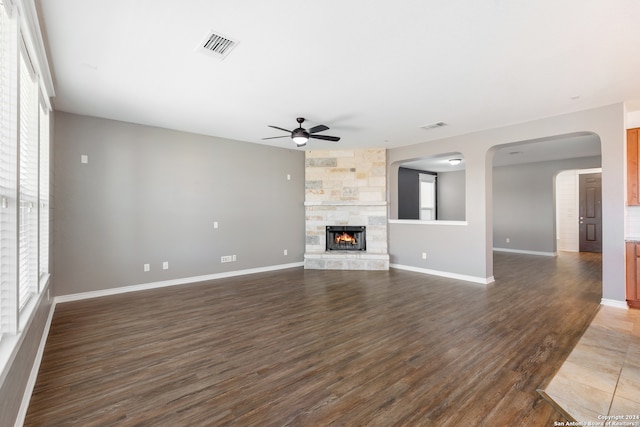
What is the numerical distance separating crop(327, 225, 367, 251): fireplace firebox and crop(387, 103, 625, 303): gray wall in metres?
0.69

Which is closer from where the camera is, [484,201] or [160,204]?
[160,204]

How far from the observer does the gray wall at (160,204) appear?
4246 millimetres

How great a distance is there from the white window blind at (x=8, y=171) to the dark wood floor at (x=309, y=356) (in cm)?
82

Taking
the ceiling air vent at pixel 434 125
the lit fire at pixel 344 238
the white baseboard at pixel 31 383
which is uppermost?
the ceiling air vent at pixel 434 125

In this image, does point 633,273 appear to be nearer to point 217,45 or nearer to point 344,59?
point 344,59

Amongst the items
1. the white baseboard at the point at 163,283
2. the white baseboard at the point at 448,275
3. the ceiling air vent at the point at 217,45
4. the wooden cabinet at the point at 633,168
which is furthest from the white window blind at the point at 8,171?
the wooden cabinet at the point at 633,168

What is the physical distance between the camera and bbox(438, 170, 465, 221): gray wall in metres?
10.1

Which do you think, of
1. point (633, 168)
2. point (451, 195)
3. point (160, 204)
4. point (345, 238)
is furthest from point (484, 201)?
point (160, 204)

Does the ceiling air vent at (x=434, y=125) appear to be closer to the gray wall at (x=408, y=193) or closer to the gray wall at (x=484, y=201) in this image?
the gray wall at (x=484, y=201)

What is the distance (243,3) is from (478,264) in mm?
5233

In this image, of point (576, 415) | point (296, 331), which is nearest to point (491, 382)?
point (576, 415)

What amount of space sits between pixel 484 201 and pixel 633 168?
1.85 meters

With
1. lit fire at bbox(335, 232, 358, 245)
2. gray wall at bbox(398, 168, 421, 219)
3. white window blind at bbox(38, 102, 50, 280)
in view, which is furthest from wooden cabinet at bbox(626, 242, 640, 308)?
white window blind at bbox(38, 102, 50, 280)

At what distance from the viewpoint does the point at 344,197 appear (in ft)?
21.8
